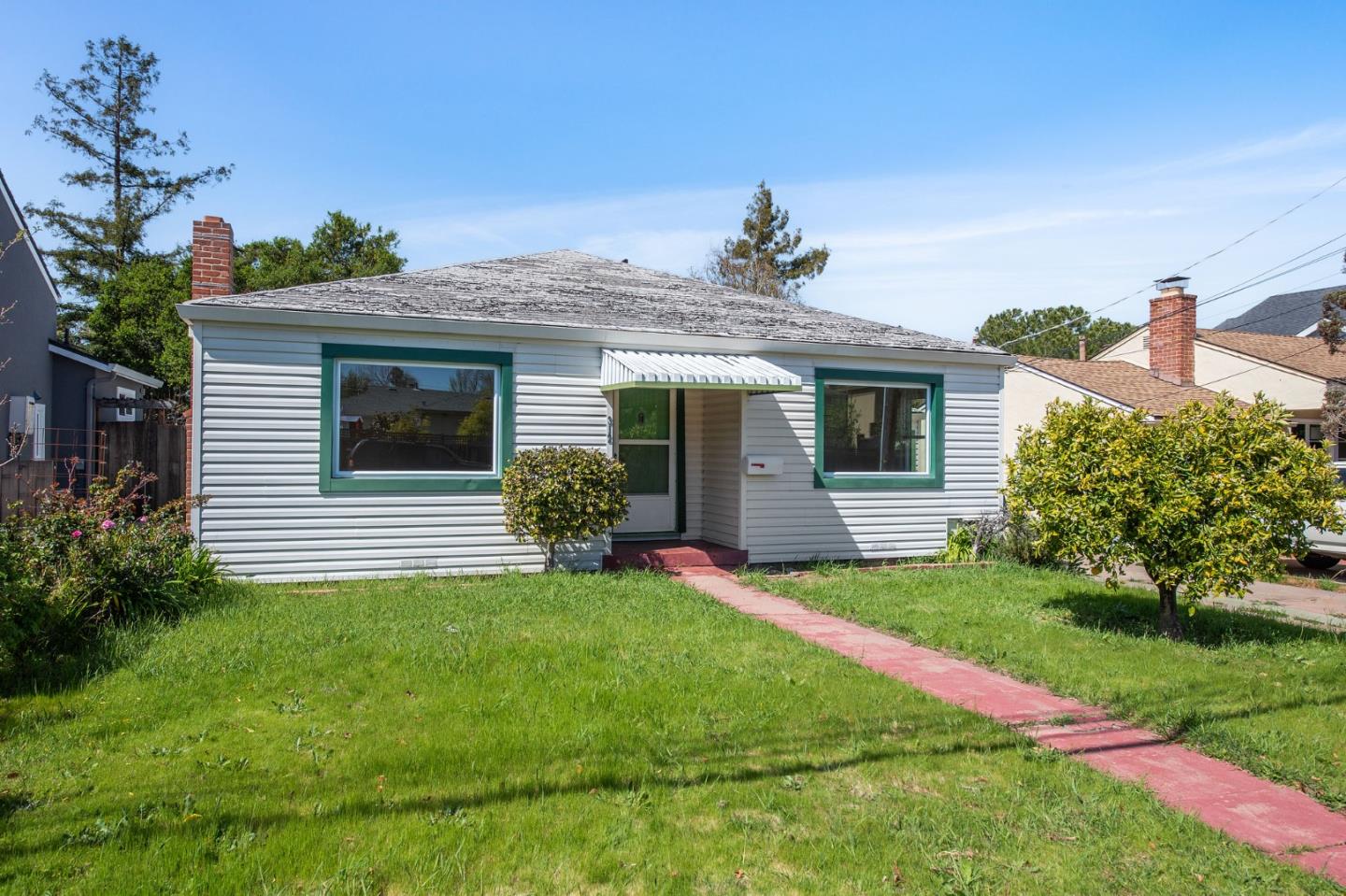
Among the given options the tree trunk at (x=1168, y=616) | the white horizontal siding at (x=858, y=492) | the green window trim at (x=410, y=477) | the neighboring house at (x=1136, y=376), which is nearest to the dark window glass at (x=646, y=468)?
the white horizontal siding at (x=858, y=492)

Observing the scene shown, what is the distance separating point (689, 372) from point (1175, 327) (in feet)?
54.4

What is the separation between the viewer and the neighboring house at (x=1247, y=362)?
2097cm

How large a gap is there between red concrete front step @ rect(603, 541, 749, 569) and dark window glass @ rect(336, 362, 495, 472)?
2.04 meters

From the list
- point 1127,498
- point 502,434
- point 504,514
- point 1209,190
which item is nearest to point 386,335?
point 502,434

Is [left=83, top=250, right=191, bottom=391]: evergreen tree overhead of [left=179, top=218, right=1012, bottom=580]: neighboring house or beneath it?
overhead

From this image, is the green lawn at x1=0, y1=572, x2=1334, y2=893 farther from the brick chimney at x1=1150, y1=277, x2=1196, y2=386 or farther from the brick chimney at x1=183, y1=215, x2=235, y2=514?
the brick chimney at x1=1150, y1=277, x2=1196, y2=386

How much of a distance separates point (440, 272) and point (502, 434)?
142 inches

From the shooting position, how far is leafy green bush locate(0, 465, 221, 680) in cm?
552

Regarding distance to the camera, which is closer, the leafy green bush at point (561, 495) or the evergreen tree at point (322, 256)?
the leafy green bush at point (561, 495)

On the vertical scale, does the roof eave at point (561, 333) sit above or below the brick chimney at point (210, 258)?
below

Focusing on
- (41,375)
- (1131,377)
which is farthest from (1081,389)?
(41,375)

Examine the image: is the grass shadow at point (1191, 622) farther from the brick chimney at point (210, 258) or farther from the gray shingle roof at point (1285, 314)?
the gray shingle roof at point (1285, 314)

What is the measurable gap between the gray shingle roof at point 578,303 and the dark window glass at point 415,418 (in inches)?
28.4

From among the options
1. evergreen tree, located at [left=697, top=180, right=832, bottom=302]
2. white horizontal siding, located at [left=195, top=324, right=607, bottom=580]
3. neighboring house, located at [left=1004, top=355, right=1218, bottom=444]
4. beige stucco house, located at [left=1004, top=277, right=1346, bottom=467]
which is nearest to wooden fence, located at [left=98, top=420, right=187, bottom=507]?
white horizontal siding, located at [left=195, top=324, right=607, bottom=580]
